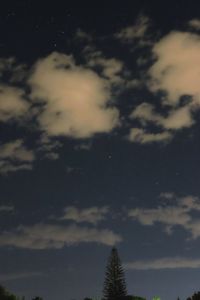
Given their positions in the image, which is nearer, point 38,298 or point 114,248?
point 38,298

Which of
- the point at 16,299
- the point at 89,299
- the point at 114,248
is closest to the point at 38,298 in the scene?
the point at 16,299

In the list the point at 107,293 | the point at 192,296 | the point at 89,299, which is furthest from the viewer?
the point at 107,293

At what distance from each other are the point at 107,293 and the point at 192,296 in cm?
3003

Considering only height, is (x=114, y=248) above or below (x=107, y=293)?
above

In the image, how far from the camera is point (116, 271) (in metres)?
117

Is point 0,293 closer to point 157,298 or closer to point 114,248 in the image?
point 157,298

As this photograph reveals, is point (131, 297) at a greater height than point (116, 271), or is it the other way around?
point (116, 271)

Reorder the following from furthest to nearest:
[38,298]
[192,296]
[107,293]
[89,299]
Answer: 1. [107,293]
2. [89,299]
3. [38,298]
4. [192,296]

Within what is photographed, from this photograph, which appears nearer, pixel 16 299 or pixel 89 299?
pixel 16 299

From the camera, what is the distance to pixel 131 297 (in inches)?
4124

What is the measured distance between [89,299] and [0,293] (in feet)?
61.6

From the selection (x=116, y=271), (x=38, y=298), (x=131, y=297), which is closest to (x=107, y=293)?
(x=116, y=271)

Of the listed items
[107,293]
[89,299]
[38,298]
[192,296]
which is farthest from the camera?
[107,293]

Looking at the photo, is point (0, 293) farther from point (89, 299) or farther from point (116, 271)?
point (116, 271)
